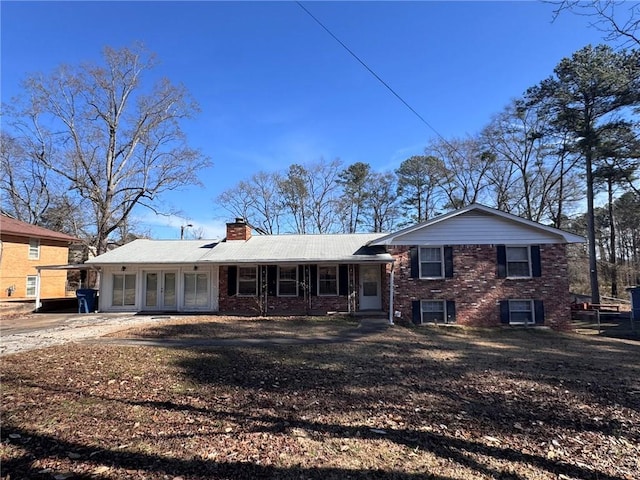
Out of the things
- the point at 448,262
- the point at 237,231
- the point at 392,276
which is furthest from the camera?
the point at 237,231

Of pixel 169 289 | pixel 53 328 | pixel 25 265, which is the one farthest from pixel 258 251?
pixel 25 265

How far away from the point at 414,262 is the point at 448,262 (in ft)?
4.36

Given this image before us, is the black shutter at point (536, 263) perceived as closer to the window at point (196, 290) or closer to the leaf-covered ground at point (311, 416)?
the leaf-covered ground at point (311, 416)

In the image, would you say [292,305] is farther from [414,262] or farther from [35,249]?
[35,249]

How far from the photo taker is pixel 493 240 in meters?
15.1

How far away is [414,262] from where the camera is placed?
15.3 meters

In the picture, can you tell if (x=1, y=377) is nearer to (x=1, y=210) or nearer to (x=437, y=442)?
(x=437, y=442)

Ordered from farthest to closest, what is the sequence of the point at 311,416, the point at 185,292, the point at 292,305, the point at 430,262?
the point at 185,292, the point at 292,305, the point at 430,262, the point at 311,416

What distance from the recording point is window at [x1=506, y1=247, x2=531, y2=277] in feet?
49.4

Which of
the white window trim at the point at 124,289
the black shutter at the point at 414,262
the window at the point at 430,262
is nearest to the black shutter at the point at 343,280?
the black shutter at the point at 414,262

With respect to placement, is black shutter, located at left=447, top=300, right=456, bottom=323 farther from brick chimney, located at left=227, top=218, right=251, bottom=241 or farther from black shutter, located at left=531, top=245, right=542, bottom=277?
brick chimney, located at left=227, top=218, right=251, bottom=241

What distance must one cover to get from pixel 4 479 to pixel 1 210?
35945 mm

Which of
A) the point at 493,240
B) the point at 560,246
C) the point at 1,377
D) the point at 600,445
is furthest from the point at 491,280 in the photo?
the point at 1,377

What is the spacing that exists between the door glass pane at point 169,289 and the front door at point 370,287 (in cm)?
831
